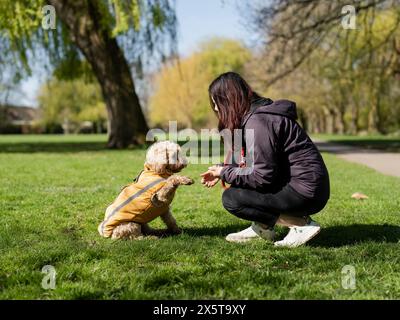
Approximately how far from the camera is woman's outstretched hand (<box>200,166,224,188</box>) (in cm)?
500

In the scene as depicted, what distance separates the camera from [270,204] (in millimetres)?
4867

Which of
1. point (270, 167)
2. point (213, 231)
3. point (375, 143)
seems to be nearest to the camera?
point (270, 167)

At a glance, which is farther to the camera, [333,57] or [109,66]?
[333,57]

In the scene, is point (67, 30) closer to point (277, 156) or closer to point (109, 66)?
point (109, 66)

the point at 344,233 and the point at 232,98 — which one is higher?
the point at 232,98

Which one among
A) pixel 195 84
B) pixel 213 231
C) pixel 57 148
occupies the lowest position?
pixel 57 148

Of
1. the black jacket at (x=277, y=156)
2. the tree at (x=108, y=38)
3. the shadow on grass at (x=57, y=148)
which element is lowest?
the shadow on grass at (x=57, y=148)

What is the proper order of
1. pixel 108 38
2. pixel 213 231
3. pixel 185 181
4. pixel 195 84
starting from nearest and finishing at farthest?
pixel 185 181 → pixel 213 231 → pixel 108 38 → pixel 195 84

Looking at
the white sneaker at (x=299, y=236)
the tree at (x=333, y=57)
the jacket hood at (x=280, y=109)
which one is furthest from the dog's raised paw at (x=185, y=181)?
the tree at (x=333, y=57)

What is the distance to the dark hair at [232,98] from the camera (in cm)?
486

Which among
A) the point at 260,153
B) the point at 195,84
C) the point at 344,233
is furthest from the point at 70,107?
the point at 260,153

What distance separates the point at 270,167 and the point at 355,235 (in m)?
1.49

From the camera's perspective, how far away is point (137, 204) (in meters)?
5.20

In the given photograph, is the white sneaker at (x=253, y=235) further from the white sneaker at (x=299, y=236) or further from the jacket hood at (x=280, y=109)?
the jacket hood at (x=280, y=109)
